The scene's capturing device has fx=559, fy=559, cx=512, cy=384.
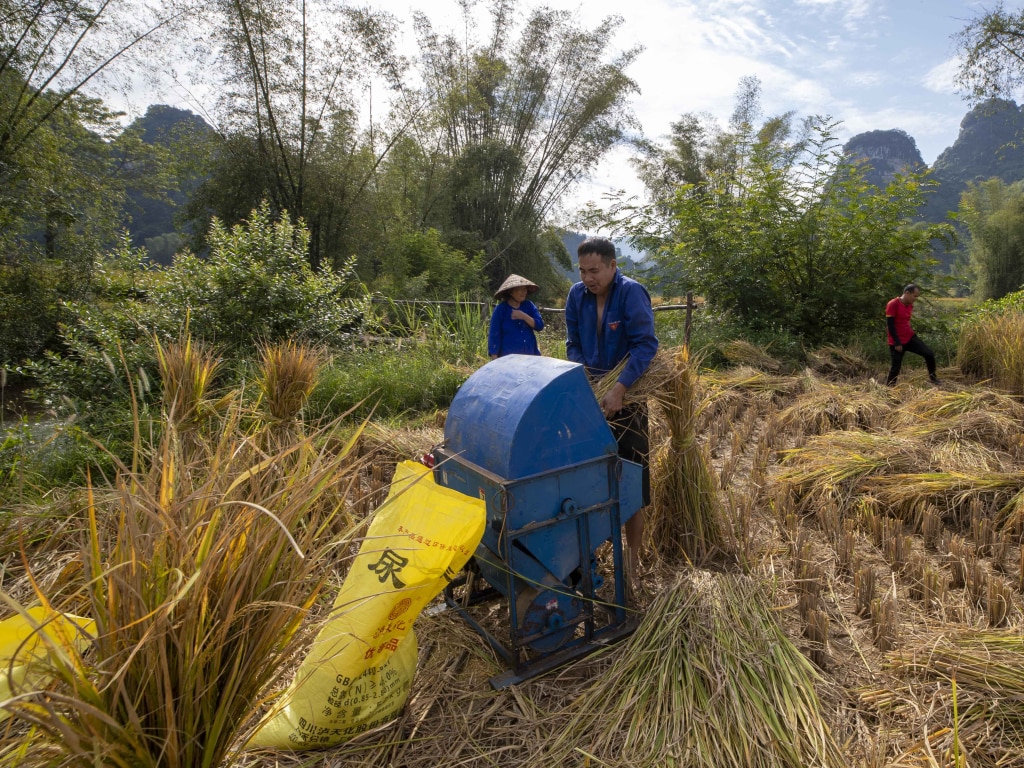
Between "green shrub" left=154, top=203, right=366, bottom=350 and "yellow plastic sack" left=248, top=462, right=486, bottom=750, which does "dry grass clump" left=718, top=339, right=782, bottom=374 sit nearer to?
"green shrub" left=154, top=203, right=366, bottom=350

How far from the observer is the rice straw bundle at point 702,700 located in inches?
66.8

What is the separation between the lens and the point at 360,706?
1662mm

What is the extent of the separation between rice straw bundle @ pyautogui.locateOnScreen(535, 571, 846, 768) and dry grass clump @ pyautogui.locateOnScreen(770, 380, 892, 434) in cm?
342

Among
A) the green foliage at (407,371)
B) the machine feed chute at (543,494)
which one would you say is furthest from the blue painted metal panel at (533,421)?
the green foliage at (407,371)

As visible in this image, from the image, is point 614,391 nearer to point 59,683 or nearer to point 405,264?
point 59,683

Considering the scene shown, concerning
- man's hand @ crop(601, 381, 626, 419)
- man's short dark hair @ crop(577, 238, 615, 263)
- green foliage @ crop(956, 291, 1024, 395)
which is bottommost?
green foliage @ crop(956, 291, 1024, 395)

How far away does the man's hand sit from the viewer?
7.85 ft

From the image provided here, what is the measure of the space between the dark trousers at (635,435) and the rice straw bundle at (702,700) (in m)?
0.59

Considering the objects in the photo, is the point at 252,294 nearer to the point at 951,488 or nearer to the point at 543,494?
the point at 543,494

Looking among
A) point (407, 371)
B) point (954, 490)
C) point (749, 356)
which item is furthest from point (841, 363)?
point (407, 371)

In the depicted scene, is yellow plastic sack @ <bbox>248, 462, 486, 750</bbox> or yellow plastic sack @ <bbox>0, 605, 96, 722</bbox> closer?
yellow plastic sack @ <bbox>0, 605, 96, 722</bbox>

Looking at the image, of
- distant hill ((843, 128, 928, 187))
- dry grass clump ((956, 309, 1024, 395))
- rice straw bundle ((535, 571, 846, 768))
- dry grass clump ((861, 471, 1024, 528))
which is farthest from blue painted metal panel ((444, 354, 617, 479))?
distant hill ((843, 128, 928, 187))

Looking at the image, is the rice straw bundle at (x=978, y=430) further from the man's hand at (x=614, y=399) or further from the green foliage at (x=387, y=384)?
the green foliage at (x=387, y=384)

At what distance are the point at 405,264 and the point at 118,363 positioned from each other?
1018cm
